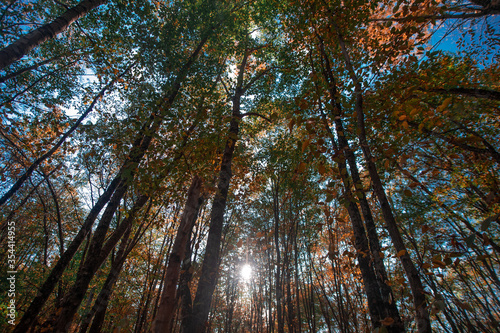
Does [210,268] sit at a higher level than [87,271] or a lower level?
higher

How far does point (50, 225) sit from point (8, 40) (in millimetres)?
9209

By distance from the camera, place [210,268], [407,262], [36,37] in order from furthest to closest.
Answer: [210,268], [36,37], [407,262]

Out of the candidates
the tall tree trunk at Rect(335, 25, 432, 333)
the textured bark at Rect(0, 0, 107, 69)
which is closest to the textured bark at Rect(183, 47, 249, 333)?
the tall tree trunk at Rect(335, 25, 432, 333)

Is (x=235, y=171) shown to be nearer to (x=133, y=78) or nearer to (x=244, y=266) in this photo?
(x=133, y=78)

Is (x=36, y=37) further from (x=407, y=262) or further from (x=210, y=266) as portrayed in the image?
(x=407, y=262)

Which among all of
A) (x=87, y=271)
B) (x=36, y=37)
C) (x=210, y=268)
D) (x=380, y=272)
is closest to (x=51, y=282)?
(x=87, y=271)

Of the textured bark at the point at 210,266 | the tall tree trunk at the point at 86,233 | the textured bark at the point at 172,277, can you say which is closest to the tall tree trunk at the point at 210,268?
the textured bark at the point at 210,266

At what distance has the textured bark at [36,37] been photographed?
2.99 m

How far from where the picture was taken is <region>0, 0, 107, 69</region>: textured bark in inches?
118

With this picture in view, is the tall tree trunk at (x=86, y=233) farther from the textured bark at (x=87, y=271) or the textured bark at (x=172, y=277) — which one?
the textured bark at (x=172, y=277)

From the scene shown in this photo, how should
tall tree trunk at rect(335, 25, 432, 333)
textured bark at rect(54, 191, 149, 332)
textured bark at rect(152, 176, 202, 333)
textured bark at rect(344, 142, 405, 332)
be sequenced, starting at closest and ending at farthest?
tall tree trunk at rect(335, 25, 432, 333)
textured bark at rect(152, 176, 202, 333)
textured bark at rect(344, 142, 405, 332)
textured bark at rect(54, 191, 149, 332)

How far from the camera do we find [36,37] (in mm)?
3318

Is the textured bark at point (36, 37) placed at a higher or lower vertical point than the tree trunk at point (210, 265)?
higher

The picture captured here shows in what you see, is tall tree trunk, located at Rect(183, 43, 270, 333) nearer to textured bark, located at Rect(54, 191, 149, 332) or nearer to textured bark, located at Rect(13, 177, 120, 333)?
textured bark, located at Rect(54, 191, 149, 332)
